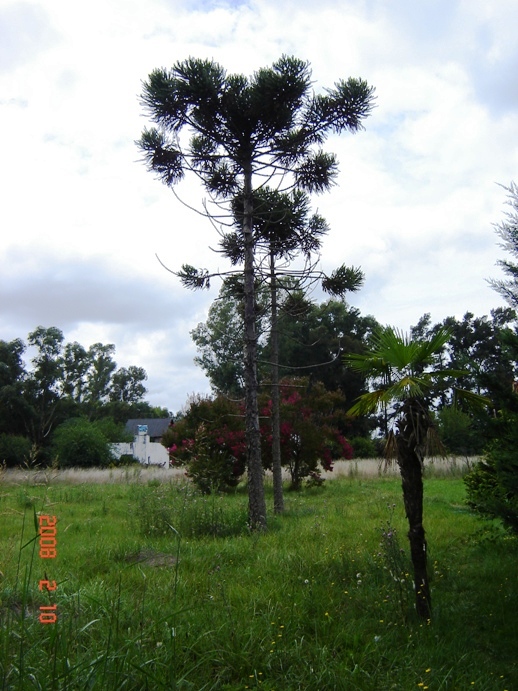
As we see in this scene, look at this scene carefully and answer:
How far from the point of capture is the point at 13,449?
87.8 feet

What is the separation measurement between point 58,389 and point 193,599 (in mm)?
34037

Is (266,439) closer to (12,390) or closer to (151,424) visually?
(12,390)

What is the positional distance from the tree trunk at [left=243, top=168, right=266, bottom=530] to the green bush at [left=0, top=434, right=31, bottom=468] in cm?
2008

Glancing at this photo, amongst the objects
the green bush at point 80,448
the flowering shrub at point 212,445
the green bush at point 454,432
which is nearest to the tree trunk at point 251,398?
the flowering shrub at point 212,445

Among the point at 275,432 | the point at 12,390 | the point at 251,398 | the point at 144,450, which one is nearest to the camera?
the point at 251,398

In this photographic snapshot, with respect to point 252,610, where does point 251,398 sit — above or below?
above

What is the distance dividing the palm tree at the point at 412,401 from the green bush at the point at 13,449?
23.9 metres

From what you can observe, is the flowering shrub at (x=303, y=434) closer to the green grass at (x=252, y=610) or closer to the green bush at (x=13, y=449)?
the green grass at (x=252, y=610)

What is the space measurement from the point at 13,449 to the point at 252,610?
25.2m

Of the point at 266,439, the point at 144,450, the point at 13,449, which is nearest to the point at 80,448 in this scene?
the point at 13,449

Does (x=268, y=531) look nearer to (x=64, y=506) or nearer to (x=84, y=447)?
(x=64, y=506)

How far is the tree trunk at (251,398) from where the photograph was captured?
330 inches

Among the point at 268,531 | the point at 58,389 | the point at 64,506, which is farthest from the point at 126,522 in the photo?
the point at 58,389

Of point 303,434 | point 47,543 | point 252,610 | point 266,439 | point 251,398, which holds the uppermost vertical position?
point 251,398
